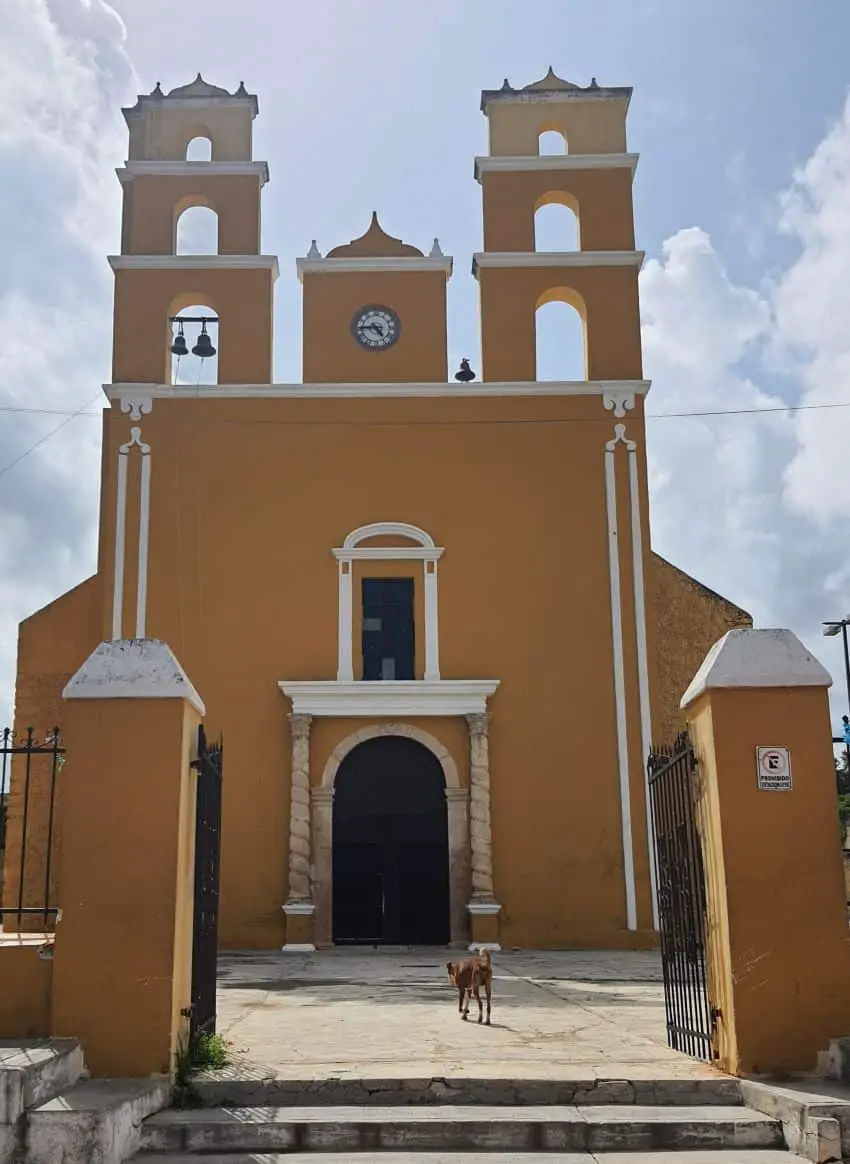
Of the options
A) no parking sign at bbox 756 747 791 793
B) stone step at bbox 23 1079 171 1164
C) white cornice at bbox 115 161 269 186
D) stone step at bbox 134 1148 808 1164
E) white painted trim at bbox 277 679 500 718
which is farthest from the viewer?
white cornice at bbox 115 161 269 186

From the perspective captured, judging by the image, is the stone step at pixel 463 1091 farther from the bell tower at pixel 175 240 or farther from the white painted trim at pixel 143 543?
the bell tower at pixel 175 240

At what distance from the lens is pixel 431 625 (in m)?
16.3

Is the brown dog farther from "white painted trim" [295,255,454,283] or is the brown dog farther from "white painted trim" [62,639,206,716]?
"white painted trim" [295,255,454,283]

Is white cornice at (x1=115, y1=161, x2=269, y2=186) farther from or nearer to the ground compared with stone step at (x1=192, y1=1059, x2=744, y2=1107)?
farther from the ground

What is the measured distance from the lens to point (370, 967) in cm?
1288

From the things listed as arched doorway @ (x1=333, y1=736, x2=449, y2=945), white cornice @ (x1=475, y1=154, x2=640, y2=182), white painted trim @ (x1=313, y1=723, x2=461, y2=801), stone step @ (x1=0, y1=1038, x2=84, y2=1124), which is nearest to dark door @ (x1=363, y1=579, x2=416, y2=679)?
white painted trim @ (x1=313, y1=723, x2=461, y2=801)

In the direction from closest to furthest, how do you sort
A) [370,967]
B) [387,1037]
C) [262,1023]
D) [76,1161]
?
1. [76,1161]
2. [387,1037]
3. [262,1023]
4. [370,967]

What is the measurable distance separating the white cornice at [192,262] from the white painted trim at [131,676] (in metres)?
11.8

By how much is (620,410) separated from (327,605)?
4628mm

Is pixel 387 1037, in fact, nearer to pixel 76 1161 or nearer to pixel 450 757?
pixel 76 1161

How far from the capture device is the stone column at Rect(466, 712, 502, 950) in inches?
598

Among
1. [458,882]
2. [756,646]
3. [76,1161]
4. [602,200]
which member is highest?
[602,200]

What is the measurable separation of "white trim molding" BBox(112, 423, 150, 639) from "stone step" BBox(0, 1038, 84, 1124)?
34.5 feet

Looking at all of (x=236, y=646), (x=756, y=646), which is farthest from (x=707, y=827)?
(x=236, y=646)
